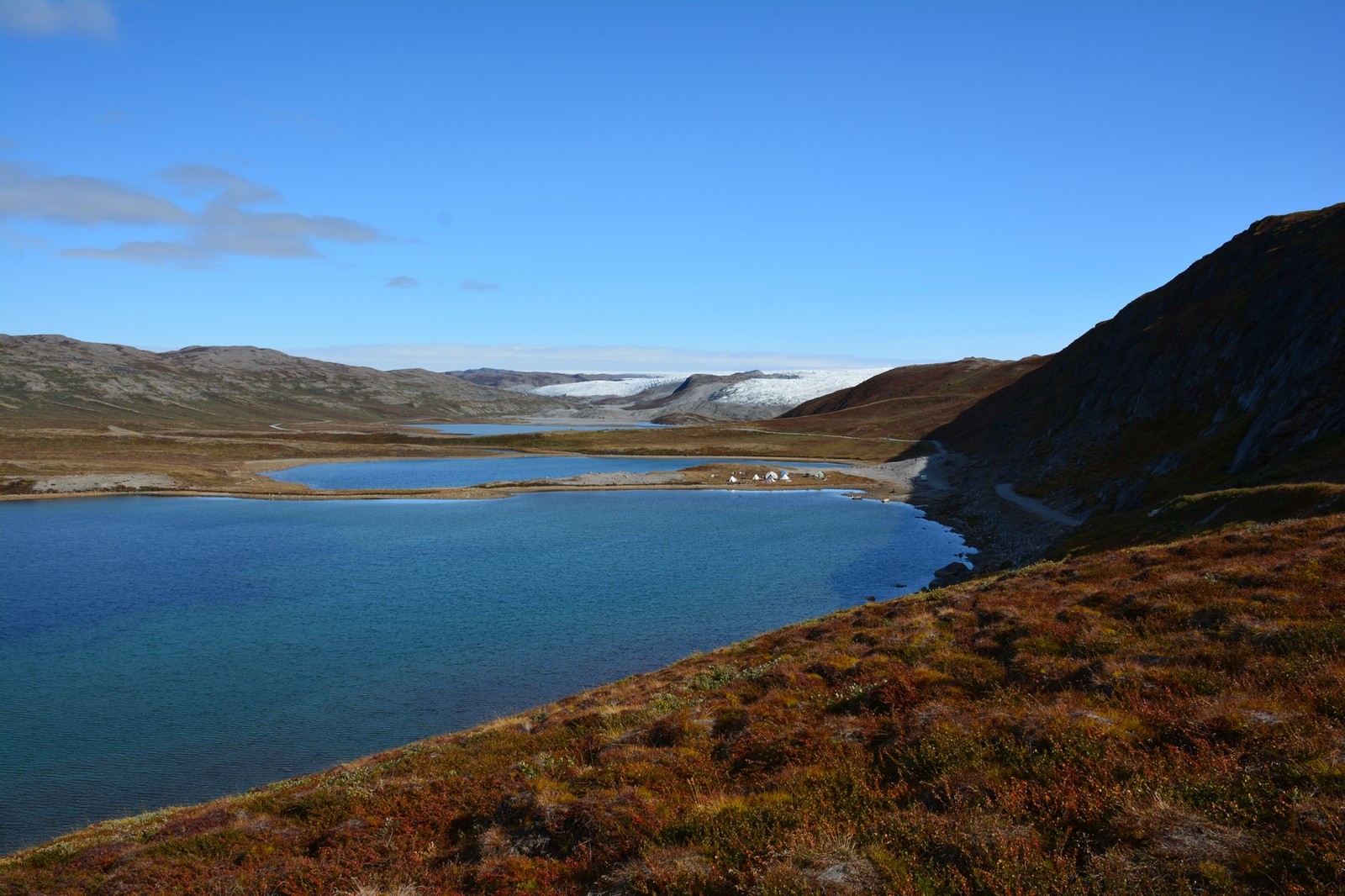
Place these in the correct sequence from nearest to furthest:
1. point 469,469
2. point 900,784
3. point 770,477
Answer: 1. point 900,784
2. point 770,477
3. point 469,469

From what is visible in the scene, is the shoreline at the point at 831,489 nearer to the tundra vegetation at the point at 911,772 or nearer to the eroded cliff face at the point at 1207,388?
the eroded cliff face at the point at 1207,388

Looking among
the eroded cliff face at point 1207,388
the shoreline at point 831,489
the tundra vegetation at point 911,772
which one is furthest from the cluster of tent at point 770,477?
the tundra vegetation at point 911,772

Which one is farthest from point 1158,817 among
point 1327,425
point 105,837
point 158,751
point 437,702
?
point 1327,425

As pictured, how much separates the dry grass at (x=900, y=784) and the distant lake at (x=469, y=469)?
117 meters

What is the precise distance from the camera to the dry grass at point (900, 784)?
977cm

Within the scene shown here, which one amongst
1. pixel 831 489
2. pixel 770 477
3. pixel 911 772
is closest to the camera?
pixel 911 772

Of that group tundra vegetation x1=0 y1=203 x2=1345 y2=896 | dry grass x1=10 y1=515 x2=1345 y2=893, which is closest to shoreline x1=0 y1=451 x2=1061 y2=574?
tundra vegetation x1=0 y1=203 x2=1345 y2=896

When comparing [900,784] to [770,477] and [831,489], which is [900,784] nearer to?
[831,489]

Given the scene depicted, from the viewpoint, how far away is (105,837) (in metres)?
18.6

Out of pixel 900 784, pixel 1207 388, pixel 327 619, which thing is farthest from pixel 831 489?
pixel 900 784

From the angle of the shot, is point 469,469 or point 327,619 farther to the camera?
point 469,469

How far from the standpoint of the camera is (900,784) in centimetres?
1266

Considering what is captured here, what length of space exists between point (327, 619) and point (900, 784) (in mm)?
44976

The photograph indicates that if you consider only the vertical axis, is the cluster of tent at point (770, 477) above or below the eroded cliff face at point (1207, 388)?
below
